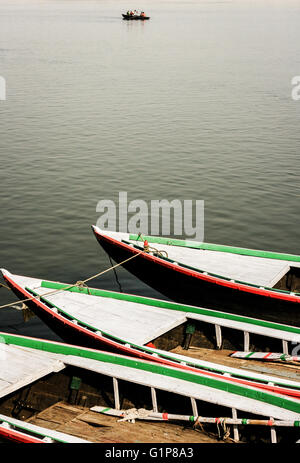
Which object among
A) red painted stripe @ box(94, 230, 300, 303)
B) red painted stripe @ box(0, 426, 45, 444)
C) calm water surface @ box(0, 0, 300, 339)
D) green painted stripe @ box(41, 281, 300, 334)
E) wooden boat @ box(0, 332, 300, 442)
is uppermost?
calm water surface @ box(0, 0, 300, 339)

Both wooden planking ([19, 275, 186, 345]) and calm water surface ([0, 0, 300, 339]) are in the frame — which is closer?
wooden planking ([19, 275, 186, 345])

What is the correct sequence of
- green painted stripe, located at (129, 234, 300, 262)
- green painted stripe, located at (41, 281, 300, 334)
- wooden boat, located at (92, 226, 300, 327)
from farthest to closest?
green painted stripe, located at (129, 234, 300, 262) < wooden boat, located at (92, 226, 300, 327) < green painted stripe, located at (41, 281, 300, 334)

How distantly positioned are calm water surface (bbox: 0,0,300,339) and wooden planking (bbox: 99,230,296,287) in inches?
80.8

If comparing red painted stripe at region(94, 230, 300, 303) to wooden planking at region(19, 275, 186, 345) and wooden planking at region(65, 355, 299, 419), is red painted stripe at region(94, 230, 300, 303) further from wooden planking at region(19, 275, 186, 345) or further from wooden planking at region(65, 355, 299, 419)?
wooden planking at region(65, 355, 299, 419)

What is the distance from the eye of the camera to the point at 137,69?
85438 millimetres

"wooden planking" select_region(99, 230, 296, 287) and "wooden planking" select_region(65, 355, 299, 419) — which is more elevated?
"wooden planking" select_region(99, 230, 296, 287)

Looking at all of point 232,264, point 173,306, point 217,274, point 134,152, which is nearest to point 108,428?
point 173,306

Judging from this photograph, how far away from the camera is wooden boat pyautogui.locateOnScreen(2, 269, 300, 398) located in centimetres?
1647

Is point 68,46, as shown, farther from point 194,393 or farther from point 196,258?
point 194,393

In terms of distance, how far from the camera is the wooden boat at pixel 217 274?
69.4 ft

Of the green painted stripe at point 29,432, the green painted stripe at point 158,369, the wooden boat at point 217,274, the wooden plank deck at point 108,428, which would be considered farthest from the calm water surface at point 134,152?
the green painted stripe at point 29,432

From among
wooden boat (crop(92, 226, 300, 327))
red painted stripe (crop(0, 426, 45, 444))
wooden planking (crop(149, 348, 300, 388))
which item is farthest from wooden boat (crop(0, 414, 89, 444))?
wooden boat (crop(92, 226, 300, 327))

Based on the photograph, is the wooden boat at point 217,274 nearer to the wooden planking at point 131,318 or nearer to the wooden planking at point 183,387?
the wooden planking at point 131,318
